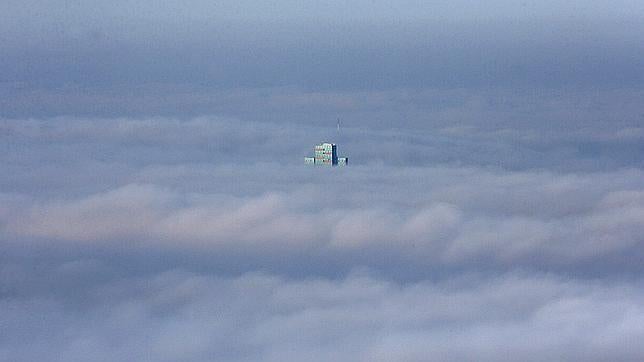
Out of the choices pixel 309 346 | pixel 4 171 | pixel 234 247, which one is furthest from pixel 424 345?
pixel 4 171

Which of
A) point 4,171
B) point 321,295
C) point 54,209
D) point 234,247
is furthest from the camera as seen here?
point 4,171

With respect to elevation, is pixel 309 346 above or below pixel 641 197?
below

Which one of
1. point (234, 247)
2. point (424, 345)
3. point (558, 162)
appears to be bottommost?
point (424, 345)

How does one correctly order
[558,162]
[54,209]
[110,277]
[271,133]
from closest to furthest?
[110,277] → [54,209] → [558,162] → [271,133]

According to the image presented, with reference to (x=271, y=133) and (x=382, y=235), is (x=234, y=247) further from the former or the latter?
(x=271, y=133)

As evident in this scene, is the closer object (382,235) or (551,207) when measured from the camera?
(382,235)

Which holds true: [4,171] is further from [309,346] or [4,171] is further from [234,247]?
[309,346]
